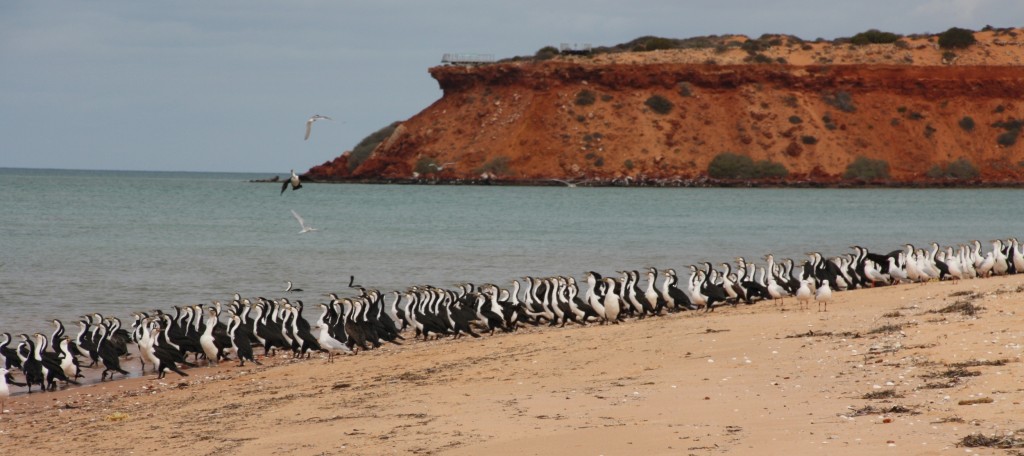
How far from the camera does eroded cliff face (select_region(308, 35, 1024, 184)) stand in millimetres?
98062

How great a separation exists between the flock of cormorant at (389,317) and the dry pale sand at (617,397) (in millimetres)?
552

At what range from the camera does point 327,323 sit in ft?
63.6

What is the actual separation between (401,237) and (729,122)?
58484 millimetres

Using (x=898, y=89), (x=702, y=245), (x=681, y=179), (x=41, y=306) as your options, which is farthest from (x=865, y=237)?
(x=898, y=89)

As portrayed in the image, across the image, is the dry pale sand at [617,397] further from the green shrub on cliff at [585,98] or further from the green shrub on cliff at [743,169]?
the green shrub on cliff at [585,98]

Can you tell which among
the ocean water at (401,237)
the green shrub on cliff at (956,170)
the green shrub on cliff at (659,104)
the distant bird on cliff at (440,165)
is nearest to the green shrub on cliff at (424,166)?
the distant bird on cliff at (440,165)

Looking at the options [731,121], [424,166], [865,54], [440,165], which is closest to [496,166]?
[440,165]

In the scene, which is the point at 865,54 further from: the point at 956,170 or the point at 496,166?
the point at 496,166

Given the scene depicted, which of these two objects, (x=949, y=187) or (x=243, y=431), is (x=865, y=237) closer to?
(x=243, y=431)

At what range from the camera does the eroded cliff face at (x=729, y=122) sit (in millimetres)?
98062

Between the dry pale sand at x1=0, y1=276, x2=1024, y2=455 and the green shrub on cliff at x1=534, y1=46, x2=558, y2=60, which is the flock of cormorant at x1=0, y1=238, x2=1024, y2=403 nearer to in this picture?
the dry pale sand at x1=0, y1=276, x2=1024, y2=455

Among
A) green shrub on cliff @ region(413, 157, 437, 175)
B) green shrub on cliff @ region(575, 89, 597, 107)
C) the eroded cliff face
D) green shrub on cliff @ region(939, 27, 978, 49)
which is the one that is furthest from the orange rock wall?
green shrub on cliff @ region(939, 27, 978, 49)

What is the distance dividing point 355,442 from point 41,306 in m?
15.9

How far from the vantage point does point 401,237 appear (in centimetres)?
4656
